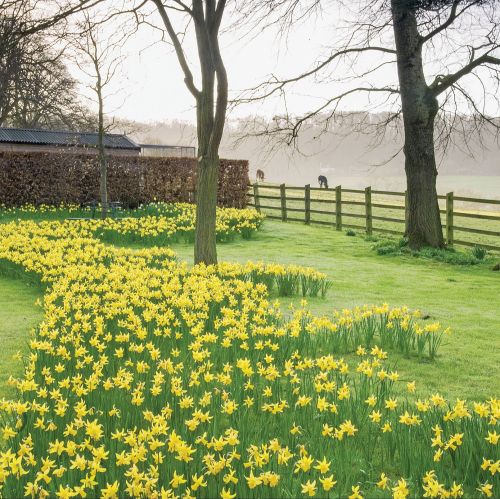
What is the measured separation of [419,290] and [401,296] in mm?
685

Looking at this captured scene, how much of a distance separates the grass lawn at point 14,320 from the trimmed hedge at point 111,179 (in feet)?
41.7

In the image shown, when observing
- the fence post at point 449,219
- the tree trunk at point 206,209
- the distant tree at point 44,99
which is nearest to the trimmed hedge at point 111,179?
the distant tree at point 44,99

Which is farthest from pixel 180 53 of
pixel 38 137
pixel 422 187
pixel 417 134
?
pixel 38 137

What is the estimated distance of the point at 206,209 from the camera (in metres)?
10.2

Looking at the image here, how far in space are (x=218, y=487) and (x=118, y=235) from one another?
12332 millimetres

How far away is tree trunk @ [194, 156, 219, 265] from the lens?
10.1 m

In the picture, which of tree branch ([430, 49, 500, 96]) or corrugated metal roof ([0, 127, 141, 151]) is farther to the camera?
corrugated metal roof ([0, 127, 141, 151])

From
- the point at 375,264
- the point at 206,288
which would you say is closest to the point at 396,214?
the point at 375,264

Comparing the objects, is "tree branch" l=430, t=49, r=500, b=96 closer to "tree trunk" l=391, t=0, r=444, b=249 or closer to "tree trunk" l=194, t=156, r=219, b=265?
"tree trunk" l=391, t=0, r=444, b=249

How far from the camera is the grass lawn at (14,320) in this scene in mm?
5602

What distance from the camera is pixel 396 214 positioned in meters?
31.1

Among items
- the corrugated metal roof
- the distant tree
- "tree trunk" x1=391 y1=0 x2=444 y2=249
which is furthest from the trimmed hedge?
the corrugated metal roof

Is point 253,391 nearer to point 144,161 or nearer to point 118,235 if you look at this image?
point 118,235

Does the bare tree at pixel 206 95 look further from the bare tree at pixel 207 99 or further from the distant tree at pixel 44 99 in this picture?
the distant tree at pixel 44 99
